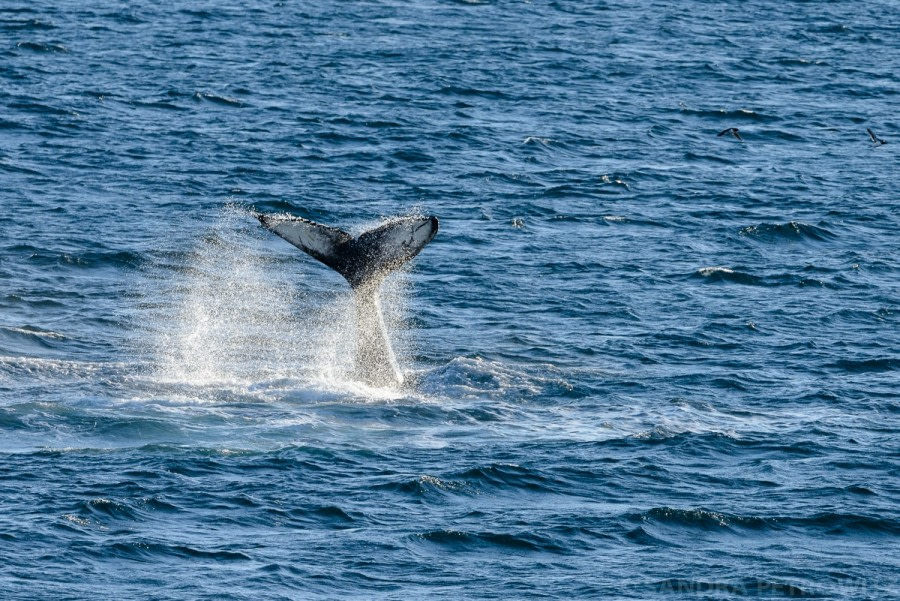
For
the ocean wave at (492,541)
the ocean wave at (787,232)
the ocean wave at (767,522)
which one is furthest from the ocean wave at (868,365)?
the ocean wave at (492,541)

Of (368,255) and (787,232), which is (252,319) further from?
(787,232)

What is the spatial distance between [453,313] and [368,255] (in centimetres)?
802

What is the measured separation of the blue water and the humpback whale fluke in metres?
0.80

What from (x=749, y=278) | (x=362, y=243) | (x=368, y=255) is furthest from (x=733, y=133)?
(x=362, y=243)

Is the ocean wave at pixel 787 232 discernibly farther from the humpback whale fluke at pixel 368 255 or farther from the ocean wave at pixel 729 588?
the ocean wave at pixel 729 588

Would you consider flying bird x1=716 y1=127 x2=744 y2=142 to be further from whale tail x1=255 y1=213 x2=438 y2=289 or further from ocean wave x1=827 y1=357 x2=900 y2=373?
whale tail x1=255 y1=213 x2=438 y2=289

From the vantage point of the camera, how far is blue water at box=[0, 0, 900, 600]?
21.9 meters

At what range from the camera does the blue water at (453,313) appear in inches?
863

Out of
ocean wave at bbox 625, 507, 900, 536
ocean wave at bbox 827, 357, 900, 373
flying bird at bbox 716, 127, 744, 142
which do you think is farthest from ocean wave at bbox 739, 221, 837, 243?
ocean wave at bbox 625, 507, 900, 536

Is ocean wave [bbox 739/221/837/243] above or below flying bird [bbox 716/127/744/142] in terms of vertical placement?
below

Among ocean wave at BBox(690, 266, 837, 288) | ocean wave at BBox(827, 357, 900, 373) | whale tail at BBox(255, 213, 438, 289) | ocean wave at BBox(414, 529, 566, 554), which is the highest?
whale tail at BBox(255, 213, 438, 289)

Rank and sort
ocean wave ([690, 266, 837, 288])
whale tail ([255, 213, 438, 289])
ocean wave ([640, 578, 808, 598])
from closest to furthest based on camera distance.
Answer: ocean wave ([640, 578, 808, 598])
whale tail ([255, 213, 438, 289])
ocean wave ([690, 266, 837, 288])

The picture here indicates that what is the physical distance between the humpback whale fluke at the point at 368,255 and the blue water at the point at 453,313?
80 centimetres

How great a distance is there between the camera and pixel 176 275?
3672cm
